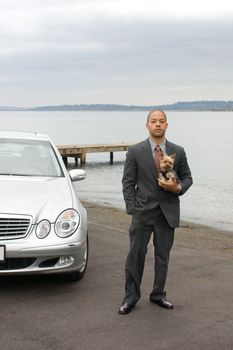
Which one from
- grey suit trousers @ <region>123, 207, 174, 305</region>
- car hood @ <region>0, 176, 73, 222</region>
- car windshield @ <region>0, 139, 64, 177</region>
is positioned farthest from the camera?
car windshield @ <region>0, 139, 64, 177</region>

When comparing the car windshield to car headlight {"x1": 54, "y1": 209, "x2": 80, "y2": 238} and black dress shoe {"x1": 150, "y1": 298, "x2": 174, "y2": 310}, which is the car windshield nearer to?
car headlight {"x1": 54, "y1": 209, "x2": 80, "y2": 238}

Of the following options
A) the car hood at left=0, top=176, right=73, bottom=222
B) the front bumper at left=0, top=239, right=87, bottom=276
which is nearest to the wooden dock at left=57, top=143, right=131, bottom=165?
the car hood at left=0, top=176, right=73, bottom=222

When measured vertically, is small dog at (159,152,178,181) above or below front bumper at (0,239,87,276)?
above

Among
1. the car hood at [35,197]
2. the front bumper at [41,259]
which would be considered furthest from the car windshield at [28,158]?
the front bumper at [41,259]

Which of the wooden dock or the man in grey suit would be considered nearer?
the man in grey suit

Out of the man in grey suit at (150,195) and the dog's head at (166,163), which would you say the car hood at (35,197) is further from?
the dog's head at (166,163)

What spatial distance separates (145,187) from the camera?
4.73m

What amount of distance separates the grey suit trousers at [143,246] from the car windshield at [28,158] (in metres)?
2.11

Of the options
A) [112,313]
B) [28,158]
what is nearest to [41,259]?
[112,313]

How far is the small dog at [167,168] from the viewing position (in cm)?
454

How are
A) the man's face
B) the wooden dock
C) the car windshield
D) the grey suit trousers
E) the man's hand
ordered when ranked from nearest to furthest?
the man's hand < the man's face < the grey suit trousers < the car windshield < the wooden dock

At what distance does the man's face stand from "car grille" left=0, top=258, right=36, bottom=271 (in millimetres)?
1719

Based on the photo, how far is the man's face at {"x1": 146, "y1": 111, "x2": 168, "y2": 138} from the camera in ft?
15.2

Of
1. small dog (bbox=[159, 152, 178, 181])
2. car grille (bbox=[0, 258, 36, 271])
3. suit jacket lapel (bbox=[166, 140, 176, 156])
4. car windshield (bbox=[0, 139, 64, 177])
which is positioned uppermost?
suit jacket lapel (bbox=[166, 140, 176, 156])
